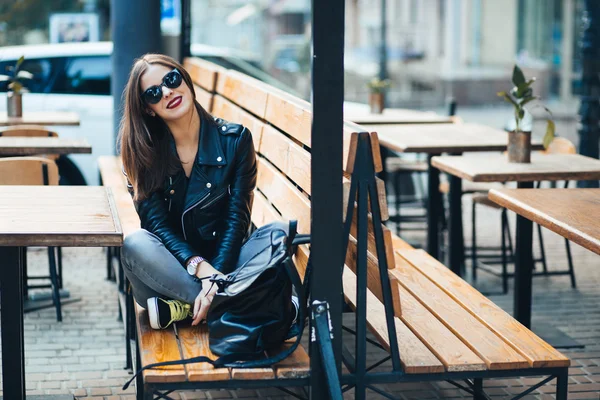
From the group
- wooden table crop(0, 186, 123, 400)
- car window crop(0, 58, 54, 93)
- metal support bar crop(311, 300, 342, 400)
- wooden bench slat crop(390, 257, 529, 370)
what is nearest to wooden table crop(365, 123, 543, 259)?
wooden bench slat crop(390, 257, 529, 370)

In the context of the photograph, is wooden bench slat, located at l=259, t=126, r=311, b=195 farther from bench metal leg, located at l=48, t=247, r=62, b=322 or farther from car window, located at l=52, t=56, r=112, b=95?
car window, located at l=52, t=56, r=112, b=95

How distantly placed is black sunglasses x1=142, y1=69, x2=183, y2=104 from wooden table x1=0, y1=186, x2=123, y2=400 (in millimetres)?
467

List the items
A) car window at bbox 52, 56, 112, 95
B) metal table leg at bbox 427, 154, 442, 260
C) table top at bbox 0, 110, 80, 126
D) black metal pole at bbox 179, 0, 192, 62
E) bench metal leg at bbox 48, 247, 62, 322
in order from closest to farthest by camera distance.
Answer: bench metal leg at bbox 48, 247, 62, 322
metal table leg at bbox 427, 154, 442, 260
table top at bbox 0, 110, 80, 126
black metal pole at bbox 179, 0, 192, 62
car window at bbox 52, 56, 112, 95

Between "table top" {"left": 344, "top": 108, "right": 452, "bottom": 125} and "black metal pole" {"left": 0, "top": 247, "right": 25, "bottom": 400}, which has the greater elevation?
"table top" {"left": 344, "top": 108, "right": 452, "bottom": 125}

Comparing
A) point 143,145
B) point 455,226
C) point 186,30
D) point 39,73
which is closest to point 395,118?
point 455,226

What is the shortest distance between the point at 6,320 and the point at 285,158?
4.66 feet

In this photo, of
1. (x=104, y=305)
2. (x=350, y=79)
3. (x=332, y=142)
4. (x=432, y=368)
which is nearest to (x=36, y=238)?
(x=332, y=142)

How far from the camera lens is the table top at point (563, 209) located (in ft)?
11.9

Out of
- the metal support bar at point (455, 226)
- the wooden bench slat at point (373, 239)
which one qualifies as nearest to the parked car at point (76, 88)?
the metal support bar at point (455, 226)

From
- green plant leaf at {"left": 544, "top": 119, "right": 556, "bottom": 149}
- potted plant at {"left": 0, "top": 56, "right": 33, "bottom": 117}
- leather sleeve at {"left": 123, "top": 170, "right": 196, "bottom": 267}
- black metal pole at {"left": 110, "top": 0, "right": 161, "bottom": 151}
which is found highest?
black metal pole at {"left": 110, "top": 0, "right": 161, "bottom": 151}

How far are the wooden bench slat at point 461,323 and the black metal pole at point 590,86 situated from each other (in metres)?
4.66

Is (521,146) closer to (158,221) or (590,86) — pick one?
(158,221)

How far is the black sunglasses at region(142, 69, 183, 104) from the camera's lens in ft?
12.8

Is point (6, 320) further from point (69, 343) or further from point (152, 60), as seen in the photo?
point (69, 343)
